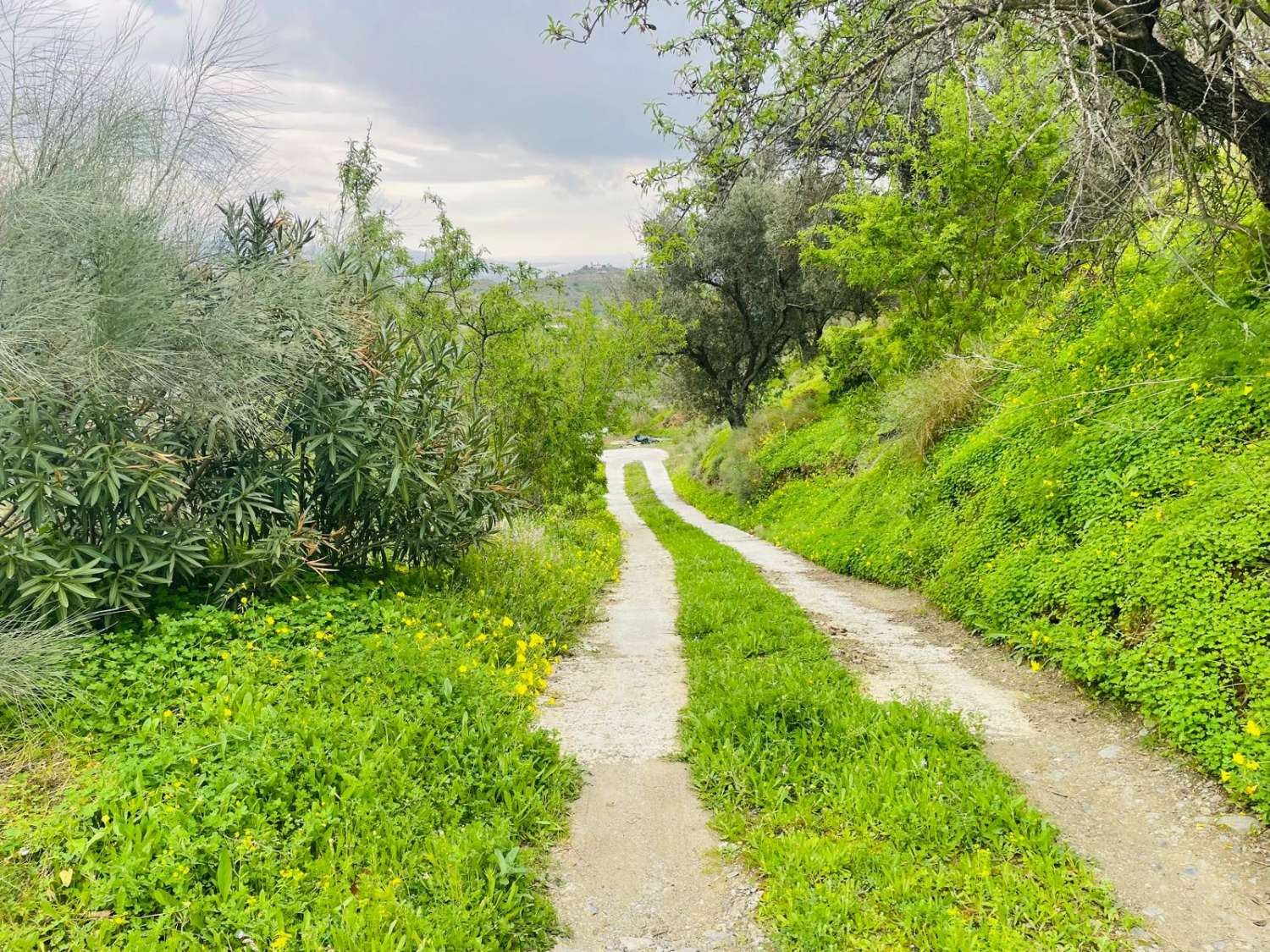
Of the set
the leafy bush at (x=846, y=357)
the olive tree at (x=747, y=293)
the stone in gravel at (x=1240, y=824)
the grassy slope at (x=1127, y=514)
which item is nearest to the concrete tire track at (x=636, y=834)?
the stone in gravel at (x=1240, y=824)

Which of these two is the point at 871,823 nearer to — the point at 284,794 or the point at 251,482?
the point at 284,794

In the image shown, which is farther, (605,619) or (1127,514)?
(605,619)

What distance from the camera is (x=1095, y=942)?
2.62 meters

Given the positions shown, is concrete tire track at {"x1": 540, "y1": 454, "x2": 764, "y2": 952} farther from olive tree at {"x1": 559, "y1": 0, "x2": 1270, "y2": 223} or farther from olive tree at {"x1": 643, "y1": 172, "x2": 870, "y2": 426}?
olive tree at {"x1": 643, "y1": 172, "x2": 870, "y2": 426}

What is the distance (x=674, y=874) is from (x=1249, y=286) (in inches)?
278

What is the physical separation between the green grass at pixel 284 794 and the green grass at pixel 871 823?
102cm

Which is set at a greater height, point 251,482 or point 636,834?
point 251,482

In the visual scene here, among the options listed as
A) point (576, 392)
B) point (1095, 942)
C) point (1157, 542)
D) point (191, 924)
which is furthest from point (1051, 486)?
point (576, 392)

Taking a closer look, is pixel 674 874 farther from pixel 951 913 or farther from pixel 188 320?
pixel 188 320

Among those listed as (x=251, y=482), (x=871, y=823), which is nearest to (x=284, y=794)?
(x=251, y=482)

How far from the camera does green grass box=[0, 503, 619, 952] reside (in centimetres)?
270

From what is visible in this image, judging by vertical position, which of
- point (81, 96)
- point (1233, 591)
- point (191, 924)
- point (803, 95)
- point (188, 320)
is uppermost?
point (803, 95)

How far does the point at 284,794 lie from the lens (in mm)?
3328

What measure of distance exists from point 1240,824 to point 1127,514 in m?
2.88
